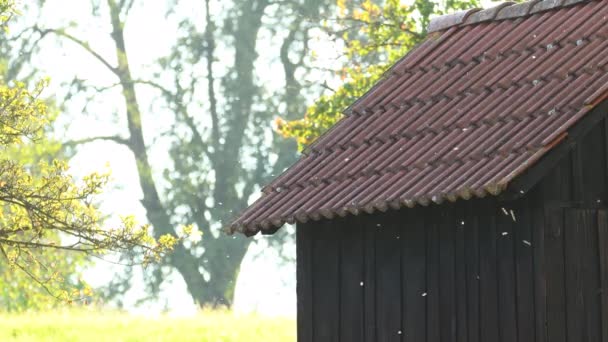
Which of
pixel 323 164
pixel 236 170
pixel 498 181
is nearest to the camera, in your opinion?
pixel 498 181

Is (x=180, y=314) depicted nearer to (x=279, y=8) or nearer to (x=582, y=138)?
(x=279, y=8)

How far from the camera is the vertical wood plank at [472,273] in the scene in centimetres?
1151

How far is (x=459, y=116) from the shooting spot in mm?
12445

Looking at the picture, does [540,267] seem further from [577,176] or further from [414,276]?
[414,276]

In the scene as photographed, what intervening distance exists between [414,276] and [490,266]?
0.92 metres

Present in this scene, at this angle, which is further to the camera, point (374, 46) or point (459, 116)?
point (374, 46)

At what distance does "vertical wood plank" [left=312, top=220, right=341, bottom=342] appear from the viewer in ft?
42.6

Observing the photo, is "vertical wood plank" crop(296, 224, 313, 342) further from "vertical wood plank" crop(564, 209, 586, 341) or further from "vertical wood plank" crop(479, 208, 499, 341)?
"vertical wood plank" crop(564, 209, 586, 341)

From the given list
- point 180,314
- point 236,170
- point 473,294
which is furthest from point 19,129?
point 236,170

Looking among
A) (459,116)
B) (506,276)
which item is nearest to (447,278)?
(506,276)

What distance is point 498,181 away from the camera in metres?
10.4

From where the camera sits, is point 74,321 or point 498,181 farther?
point 74,321

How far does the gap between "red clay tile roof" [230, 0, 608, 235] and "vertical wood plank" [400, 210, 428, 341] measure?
46 cm

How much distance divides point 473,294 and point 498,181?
4.71ft
